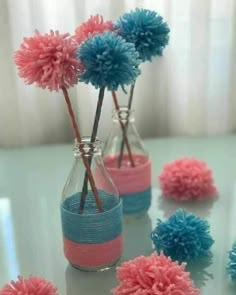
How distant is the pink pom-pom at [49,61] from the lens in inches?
23.5

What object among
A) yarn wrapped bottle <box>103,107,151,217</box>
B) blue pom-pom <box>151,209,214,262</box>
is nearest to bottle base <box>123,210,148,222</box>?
yarn wrapped bottle <box>103,107,151,217</box>

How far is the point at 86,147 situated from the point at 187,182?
28 cm

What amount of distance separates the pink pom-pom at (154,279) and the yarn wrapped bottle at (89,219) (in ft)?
0.25

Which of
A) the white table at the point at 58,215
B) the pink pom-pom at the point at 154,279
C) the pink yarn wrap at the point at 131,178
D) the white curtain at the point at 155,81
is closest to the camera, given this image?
the pink pom-pom at the point at 154,279

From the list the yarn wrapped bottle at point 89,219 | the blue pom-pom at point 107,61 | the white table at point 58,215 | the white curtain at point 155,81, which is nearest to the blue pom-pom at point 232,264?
the white table at point 58,215

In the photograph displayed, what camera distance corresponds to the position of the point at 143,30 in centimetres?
72

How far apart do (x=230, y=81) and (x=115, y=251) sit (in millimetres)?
646

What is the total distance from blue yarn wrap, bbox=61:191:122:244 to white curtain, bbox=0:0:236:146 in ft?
1.37

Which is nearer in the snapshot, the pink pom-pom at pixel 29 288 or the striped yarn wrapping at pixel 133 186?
the pink pom-pom at pixel 29 288

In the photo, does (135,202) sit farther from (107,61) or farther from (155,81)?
(155,81)

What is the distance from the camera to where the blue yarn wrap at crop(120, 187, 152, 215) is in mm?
838

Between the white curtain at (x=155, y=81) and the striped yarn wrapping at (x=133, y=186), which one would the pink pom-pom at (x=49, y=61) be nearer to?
the striped yarn wrapping at (x=133, y=186)

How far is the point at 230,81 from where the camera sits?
47.9 inches

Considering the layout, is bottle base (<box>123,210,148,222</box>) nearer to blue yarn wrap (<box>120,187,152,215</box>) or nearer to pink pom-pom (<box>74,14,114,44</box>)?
blue yarn wrap (<box>120,187,152,215</box>)
